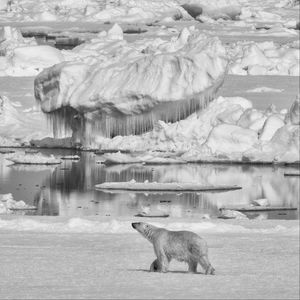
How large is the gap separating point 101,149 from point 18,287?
18.4 meters

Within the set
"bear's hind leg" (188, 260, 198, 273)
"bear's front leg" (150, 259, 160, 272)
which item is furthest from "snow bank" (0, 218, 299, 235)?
"bear's hind leg" (188, 260, 198, 273)

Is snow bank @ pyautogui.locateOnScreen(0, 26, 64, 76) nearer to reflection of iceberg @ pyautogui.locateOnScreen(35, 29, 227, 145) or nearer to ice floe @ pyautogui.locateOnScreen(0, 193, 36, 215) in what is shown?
reflection of iceberg @ pyautogui.locateOnScreen(35, 29, 227, 145)

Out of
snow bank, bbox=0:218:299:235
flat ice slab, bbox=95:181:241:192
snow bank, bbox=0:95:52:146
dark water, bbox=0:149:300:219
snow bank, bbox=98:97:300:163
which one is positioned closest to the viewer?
snow bank, bbox=0:218:299:235

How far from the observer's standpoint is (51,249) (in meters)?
8.23

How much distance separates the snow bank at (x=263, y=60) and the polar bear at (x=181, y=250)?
27064 mm

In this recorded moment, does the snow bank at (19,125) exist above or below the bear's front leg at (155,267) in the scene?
above

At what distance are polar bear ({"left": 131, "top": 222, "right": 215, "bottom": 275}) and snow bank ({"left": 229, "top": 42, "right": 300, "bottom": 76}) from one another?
27064 millimetres

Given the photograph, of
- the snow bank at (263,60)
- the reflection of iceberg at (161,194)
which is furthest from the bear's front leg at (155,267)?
the snow bank at (263,60)

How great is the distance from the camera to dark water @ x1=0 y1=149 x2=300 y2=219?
15086 millimetres

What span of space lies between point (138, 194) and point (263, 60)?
18398 mm

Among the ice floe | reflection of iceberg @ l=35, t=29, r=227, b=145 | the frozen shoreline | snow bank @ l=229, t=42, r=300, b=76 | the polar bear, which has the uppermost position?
snow bank @ l=229, t=42, r=300, b=76

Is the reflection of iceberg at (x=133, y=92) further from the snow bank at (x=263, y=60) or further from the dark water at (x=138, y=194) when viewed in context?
the snow bank at (x=263, y=60)

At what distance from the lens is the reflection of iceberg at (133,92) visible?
2478cm

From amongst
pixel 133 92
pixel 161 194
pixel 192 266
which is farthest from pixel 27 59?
pixel 192 266
